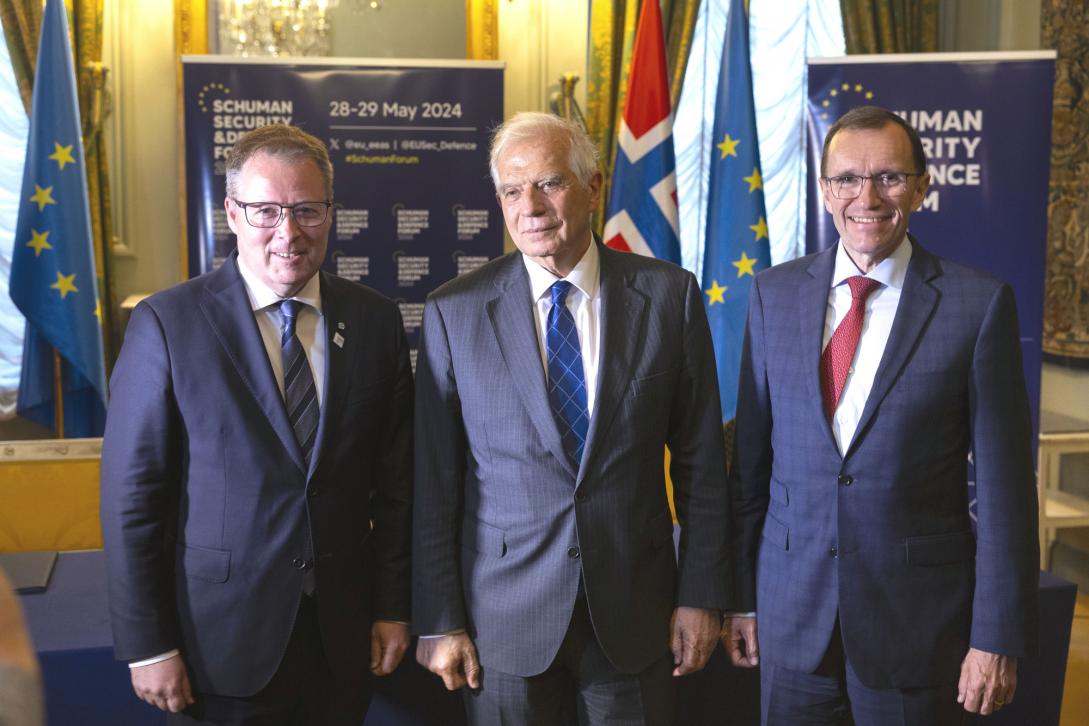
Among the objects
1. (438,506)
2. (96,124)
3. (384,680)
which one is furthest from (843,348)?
(96,124)

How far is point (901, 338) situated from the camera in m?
1.98

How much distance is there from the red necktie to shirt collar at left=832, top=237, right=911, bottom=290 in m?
0.02

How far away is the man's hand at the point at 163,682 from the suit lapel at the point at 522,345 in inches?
30.9

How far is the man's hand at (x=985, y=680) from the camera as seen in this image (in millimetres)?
1979

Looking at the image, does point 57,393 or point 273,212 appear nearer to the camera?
point 273,212

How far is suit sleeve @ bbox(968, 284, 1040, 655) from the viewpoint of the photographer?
1.95 m

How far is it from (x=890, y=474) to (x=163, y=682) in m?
1.37

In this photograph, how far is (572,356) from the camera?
2014 mm

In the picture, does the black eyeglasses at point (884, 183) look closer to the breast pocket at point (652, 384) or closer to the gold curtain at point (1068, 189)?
the breast pocket at point (652, 384)

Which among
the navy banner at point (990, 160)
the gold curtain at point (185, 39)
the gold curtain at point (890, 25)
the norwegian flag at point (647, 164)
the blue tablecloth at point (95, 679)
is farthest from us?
the gold curtain at point (890, 25)

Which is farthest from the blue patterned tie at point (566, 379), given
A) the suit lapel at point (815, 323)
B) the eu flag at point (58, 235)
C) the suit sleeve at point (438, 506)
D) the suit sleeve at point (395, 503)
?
the eu flag at point (58, 235)

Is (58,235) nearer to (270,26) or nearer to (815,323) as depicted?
(270,26)

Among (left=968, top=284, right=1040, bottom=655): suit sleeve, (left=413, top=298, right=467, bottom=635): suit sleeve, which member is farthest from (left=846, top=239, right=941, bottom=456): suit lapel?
(left=413, top=298, right=467, bottom=635): suit sleeve

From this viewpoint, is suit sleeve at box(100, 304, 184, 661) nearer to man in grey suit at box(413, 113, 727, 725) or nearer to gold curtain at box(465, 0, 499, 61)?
man in grey suit at box(413, 113, 727, 725)
